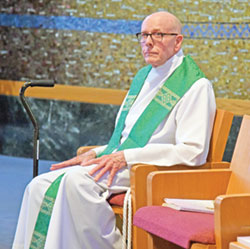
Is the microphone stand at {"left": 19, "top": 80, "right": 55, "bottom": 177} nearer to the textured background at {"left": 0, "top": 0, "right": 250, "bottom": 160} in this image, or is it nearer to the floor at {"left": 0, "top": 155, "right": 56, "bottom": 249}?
the floor at {"left": 0, "top": 155, "right": 56, "bottom": 249}

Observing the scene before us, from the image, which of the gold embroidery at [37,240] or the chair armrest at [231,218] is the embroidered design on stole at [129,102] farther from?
the chair armrest at [231,218]

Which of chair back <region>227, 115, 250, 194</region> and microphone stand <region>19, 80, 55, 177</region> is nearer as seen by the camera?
chair back <region>227, 115, 250, 194</region>

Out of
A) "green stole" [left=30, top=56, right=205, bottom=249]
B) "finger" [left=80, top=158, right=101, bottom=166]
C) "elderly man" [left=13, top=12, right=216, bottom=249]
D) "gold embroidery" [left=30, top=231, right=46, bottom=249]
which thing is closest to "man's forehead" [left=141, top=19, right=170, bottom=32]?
"elderly man" [left=13, top=12, right=216, bottom=249]

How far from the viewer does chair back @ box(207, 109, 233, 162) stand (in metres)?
4.15

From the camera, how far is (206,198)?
13.2ft

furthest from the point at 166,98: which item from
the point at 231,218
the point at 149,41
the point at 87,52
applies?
the point at 87,52

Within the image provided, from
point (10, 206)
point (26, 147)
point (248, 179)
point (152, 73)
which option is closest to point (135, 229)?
point (248, 179)

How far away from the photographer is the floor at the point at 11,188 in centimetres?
Result: 527

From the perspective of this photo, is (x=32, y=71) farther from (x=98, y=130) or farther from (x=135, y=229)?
(x=135, y=229)

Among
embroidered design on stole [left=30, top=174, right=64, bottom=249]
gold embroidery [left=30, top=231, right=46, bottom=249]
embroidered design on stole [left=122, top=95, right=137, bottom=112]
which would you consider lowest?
gold embroidery [left=30, top=231, right=46, bottom=249]

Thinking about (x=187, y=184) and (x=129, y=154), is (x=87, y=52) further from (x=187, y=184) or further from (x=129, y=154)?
(x=187, y=184)

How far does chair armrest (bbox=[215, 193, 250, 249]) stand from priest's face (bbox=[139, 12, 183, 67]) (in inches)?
57.3

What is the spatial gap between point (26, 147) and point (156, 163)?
15.1 ft

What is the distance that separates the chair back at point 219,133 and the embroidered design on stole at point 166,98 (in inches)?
11.3
